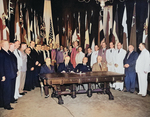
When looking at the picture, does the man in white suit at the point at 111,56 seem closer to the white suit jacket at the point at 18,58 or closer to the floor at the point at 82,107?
the floor at the point at 82,107

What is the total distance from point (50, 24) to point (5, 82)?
18.2 feet

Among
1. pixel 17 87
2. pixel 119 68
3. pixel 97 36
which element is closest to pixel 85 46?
pixel 97 36

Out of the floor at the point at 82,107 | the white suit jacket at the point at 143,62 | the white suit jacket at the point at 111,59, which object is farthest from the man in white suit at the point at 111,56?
the floor at the point at 82,107

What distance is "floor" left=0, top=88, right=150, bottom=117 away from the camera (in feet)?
11.7

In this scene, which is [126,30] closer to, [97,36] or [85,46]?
[97,36]

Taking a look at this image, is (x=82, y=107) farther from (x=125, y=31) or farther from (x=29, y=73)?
(x=125, y=31)

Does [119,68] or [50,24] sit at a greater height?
[50,24]

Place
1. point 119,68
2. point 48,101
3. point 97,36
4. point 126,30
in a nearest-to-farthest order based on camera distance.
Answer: point 48,101 → point 119,68 → point 126,30 → point 97,36

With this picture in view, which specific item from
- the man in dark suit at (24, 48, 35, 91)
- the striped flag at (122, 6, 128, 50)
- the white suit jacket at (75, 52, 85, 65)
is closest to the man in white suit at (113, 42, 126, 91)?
the striped flag at (122, 6, 128, 50)

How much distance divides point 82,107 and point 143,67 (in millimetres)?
2735

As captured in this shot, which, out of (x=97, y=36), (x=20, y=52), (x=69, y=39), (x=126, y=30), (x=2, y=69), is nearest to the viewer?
(x=2, y=69)

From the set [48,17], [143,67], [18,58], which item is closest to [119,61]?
[143,67]

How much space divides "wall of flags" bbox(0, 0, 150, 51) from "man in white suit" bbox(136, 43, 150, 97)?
1034 millimetres

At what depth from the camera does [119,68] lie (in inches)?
243
